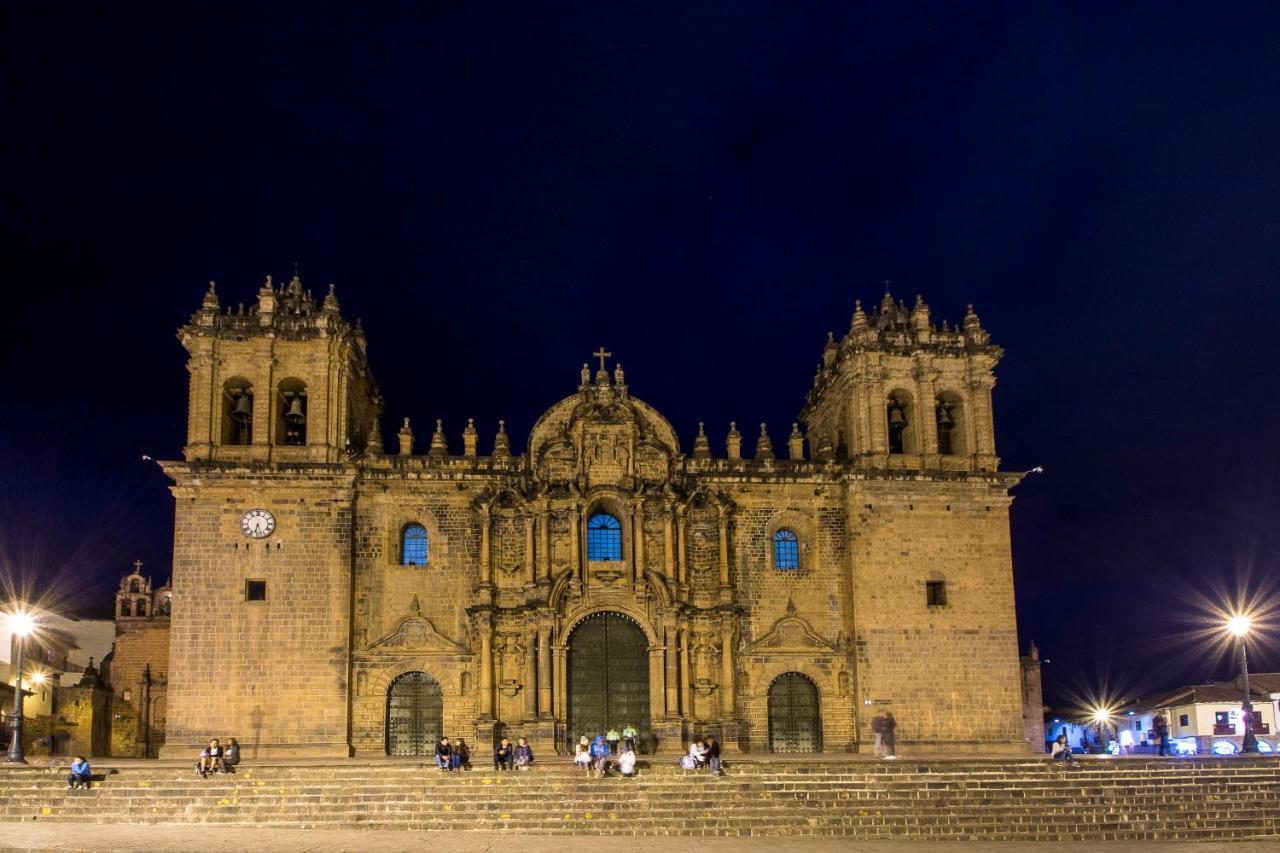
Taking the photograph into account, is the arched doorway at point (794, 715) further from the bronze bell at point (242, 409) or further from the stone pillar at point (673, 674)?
the bronze bell at point (242, 409)

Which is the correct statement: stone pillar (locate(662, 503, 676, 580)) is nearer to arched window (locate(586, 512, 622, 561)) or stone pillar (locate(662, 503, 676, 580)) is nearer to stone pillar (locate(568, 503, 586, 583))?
arched window (locate(586, 512, 622, 561))

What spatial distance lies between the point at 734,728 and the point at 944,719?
5.80m

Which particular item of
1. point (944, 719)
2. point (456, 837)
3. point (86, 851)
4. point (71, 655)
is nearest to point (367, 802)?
point (456, 837)

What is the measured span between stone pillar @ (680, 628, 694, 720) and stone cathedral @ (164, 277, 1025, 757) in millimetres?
61

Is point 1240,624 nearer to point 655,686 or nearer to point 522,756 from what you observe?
point 655,686

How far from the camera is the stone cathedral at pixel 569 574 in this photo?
34.3 meters

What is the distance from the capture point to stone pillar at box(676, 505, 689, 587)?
35.9 meters

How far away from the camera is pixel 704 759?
1083 inches

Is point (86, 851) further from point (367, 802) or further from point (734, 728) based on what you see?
point (734, 728)

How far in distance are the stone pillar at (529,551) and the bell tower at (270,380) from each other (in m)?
4.88

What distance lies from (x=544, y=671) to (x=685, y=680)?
3.86 metres

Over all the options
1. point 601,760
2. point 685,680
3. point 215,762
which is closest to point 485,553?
point 685,680

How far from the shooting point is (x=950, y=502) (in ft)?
121

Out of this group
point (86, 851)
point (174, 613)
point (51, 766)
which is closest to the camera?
point (86, 851)
